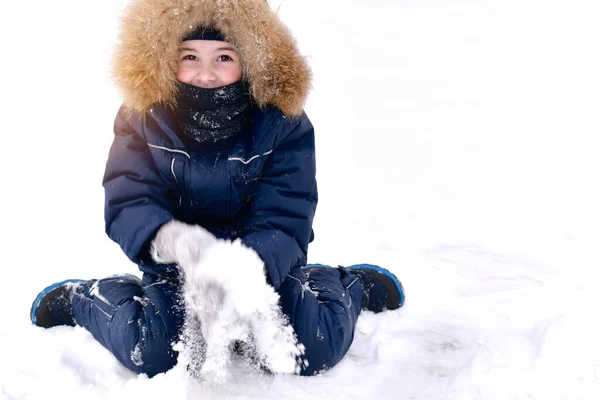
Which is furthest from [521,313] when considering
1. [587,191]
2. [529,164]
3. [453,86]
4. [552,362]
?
[453,86]

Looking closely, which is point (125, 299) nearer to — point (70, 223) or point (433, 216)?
point (70, 223)

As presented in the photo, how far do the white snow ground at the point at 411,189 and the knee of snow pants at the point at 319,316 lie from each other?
65mm

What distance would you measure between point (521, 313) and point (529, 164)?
2269 mm

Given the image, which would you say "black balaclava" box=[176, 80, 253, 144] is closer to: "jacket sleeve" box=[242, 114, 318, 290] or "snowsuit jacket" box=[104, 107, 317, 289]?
"snowsuit jacket" box=[104, 107, 317, 289]

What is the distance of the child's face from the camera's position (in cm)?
186

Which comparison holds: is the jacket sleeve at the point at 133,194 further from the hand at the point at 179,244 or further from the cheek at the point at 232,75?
the cheek at the point at 232,75

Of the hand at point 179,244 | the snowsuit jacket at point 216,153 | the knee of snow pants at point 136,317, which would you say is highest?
the snowsuit jacket at point 216,153

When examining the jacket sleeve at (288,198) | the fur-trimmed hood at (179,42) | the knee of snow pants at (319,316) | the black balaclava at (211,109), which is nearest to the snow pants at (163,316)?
the knee of snow pants at (319,316)

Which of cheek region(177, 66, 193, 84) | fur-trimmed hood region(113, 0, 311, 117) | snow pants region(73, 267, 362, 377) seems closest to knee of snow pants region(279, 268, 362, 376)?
snow pants region(73, 267, 362, 377)

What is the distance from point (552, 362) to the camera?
155 centimetres

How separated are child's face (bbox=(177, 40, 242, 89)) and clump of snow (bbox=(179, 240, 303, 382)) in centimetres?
56

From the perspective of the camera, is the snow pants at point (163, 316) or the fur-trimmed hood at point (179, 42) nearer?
the snow pants at point (163, 316)

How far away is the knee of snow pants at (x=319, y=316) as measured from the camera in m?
1.74

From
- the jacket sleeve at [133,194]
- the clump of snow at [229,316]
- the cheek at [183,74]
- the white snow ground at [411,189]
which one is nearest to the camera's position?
the clump of snow at [229,316]
